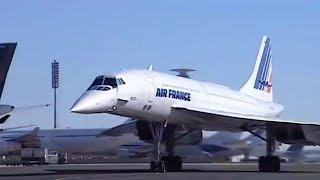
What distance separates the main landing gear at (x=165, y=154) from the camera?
33000 millimetres

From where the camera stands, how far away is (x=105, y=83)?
31594 mm

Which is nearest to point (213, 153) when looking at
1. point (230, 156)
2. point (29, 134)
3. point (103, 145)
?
point (230, 156)

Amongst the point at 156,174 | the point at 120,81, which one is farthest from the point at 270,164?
the point at 120,81

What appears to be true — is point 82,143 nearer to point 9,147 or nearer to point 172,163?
point 9,147

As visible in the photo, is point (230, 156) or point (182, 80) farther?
point (230, 156)

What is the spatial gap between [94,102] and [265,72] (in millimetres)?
21351

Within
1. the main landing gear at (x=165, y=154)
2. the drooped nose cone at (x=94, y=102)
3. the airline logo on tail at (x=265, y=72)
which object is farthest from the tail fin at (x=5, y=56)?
the airline logo on tail at (x=265, y=72)

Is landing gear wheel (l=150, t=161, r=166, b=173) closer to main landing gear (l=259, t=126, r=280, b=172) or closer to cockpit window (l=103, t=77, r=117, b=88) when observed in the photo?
cockpit window (l=103, t=77, r=117, b=88)

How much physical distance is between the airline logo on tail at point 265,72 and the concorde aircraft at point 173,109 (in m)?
5.74

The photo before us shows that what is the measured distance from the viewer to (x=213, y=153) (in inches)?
3169

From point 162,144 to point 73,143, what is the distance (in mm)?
58016

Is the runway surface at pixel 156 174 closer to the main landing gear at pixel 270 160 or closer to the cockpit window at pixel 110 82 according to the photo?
the main landing gear at pixel 270 160

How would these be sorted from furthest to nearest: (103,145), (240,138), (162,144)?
(103,145) < (240,138) < (162,144)

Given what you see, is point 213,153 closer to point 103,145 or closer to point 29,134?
point 103,145
